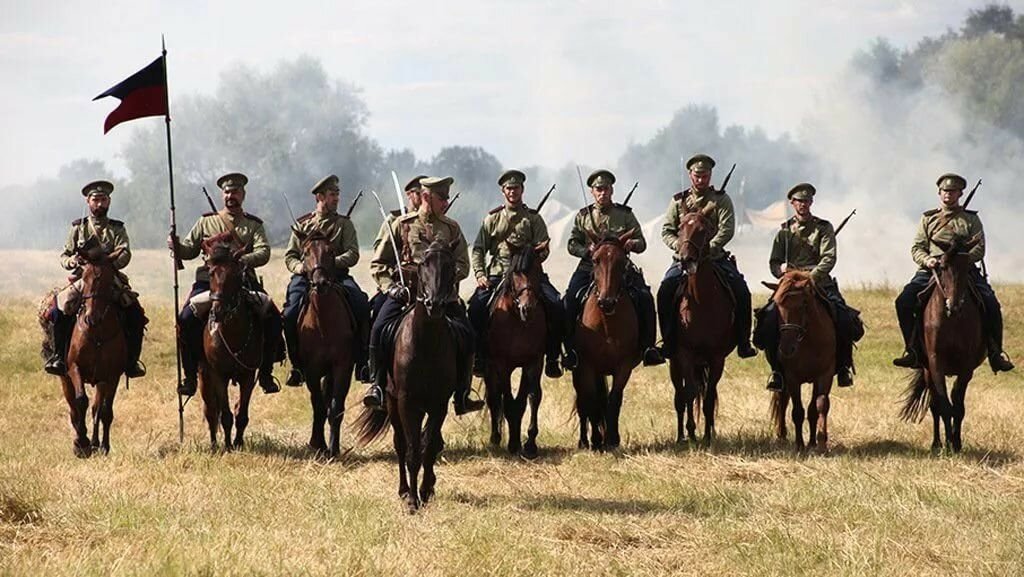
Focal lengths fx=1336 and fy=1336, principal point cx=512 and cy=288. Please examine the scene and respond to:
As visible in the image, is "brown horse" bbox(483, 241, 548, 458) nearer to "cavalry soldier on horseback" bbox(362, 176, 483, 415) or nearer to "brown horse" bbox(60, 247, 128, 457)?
"cavalry soldier on horseback" bbox(362, 176, 483, 415)

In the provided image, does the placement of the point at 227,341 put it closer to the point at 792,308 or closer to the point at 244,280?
the point at 244,280

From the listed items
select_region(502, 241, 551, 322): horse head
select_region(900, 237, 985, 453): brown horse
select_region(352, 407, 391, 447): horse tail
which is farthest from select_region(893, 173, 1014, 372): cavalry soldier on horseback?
select_region(352, 407, 391, 447): horse tail

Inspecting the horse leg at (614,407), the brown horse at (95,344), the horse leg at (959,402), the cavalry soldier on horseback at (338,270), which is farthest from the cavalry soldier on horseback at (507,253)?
the horse leg at (959,402)

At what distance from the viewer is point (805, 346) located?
15.3 metres

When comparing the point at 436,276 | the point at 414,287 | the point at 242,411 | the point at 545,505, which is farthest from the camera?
the point at 242,411

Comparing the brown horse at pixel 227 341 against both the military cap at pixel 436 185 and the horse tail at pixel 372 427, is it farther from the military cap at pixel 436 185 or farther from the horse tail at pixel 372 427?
the military cap at pixel 436 185

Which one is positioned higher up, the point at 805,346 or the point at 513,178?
the point at 513,178

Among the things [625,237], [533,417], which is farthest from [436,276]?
[533,417]

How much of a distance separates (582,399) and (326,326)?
123 inches

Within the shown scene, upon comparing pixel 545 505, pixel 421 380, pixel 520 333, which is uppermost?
pixel 520 333

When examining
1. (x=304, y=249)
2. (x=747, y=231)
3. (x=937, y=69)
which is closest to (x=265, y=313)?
(x=304, y=249)

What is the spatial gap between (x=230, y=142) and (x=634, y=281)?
217 ft

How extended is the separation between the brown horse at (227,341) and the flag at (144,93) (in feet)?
8.38

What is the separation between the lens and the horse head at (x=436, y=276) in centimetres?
1098
